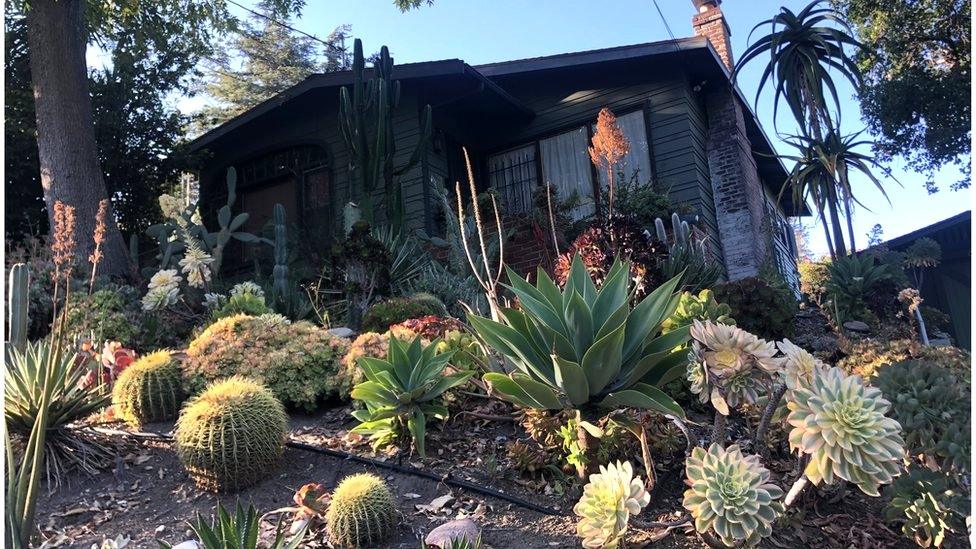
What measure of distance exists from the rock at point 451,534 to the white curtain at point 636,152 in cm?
891

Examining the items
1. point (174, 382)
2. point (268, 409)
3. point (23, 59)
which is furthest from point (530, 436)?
point (23, 59)

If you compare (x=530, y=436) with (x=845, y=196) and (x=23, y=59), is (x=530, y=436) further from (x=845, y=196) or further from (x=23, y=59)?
(x=23, y=59)

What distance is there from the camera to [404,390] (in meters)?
3.63

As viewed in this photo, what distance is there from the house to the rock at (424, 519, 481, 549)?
681 cm

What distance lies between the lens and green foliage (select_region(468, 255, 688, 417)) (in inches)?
113

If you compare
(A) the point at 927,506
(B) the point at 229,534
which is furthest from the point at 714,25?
(B) the point at 229,534

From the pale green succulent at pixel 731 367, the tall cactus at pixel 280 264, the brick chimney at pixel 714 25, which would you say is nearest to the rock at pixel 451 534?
the pale green succulent at pixel 731 367

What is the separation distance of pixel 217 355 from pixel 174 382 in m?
0.33

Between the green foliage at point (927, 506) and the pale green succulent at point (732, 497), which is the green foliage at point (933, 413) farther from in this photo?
the pale green succulent at point (732, 497)

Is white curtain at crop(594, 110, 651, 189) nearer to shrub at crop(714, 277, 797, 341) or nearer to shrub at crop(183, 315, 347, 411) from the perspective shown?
shrub at crop(714, 277, 797, 341)

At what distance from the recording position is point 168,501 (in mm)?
3529

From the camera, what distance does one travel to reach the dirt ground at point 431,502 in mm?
2932

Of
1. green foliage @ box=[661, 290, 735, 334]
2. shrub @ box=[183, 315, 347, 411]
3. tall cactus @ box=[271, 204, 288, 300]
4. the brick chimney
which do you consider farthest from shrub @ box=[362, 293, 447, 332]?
the brick chimney

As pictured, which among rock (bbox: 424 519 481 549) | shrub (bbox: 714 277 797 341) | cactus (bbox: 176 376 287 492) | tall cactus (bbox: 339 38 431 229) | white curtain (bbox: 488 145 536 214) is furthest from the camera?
white curtain (bbox: 488 145 536 214)
